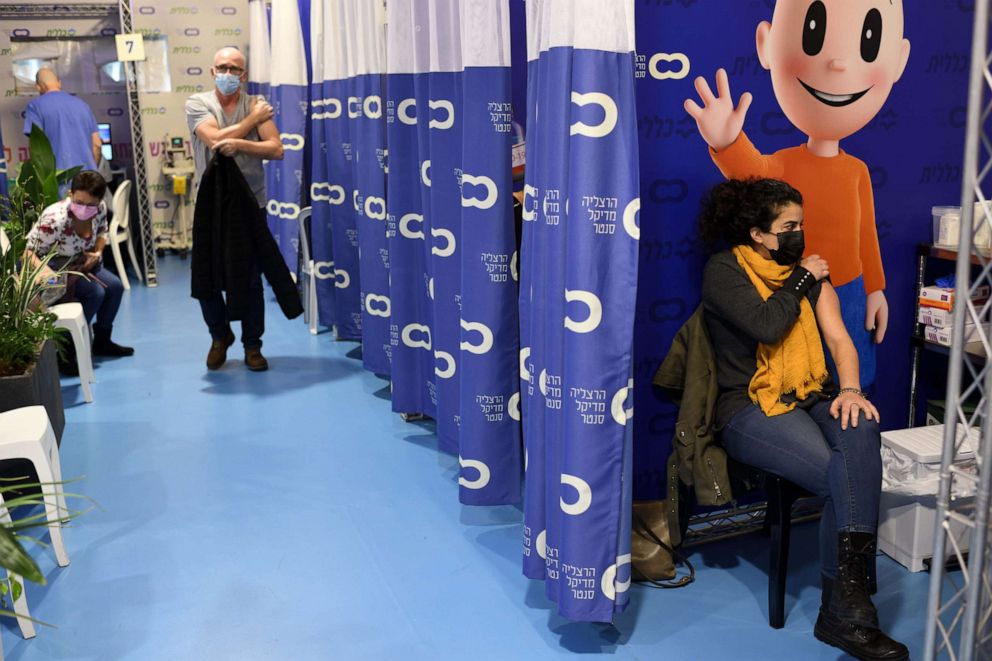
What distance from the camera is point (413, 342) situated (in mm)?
A: 4039

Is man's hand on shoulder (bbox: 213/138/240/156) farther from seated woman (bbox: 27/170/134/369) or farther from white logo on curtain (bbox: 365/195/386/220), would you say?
white logo on curtain (bbox: 365/195/386/220)

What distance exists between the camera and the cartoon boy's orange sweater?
9.73ft

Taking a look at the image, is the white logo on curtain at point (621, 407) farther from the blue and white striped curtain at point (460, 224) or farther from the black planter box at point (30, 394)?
the black planter box at point (30, 394)

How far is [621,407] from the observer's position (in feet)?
8.04

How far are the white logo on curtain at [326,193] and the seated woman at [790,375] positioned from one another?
273cm

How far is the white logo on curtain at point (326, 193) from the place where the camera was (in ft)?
16.8

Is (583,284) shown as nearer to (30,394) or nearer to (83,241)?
(30,394)

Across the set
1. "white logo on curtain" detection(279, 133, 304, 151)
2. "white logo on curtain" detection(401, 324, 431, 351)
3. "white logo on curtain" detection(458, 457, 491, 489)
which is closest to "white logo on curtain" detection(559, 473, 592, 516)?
"white logo on curtain" detection(458, 457, 491, 489)

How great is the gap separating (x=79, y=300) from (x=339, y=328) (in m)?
1.39

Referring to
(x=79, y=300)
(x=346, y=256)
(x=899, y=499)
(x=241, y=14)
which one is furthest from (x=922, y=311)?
(x=241, y=14)

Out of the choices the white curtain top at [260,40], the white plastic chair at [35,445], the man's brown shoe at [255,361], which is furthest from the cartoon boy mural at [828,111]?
the white curtain top at [260,40]

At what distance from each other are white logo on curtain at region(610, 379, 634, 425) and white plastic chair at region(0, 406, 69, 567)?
1.61 metres

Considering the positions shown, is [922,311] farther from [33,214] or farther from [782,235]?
[33,214]

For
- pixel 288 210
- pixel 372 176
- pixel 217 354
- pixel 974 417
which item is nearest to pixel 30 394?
pixel 372 176
